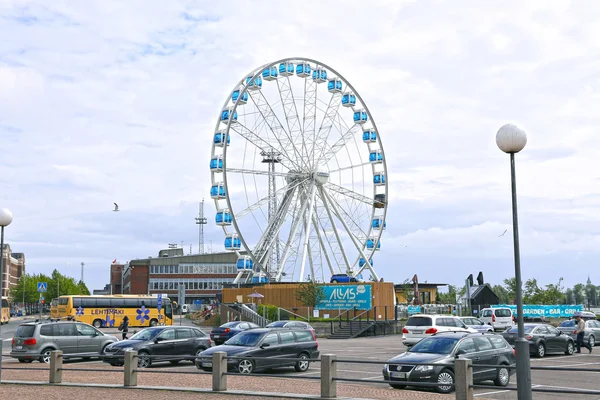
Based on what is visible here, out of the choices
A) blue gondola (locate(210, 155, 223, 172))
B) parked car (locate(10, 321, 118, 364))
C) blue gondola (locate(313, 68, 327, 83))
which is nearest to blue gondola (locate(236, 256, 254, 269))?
blue gondola (locate(210, 155, 223, 172))

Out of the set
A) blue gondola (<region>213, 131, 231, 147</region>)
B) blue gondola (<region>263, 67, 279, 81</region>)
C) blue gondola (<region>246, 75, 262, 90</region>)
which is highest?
blue gondola (<region>263, 67, 279, 81</region>)

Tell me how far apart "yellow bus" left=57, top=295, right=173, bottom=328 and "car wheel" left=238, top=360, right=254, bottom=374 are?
42.5 meters

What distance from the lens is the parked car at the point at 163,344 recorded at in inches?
998

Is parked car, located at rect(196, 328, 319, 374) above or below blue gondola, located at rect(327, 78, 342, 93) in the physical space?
below

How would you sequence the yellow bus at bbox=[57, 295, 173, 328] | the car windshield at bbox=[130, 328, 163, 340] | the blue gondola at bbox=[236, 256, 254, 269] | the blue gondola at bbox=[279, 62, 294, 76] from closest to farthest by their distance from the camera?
1. the car windshield at bbox=[130, 328, 163, 340]
2. the blue gondola at bbox=[279, 62, 294, 76]
3. the blue gondola at bbox=[236, 256, 254, 269]
4. the yellow bus at bbox=[57, 295, 173, 328]

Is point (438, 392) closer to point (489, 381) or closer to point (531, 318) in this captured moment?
point (489, 381)

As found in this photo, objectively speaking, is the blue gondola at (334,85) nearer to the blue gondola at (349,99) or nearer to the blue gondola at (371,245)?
the blue gondola at (349,99)

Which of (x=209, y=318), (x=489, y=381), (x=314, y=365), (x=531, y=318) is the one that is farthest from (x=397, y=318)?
(x=489, y=381)

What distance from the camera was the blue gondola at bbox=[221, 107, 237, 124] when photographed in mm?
53953

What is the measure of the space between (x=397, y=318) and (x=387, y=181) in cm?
1333

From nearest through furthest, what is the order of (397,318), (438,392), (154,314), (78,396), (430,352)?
(78,396) → (438,392) → (430,352) → (397,318) → (154,314)

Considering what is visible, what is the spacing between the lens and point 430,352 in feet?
61.7

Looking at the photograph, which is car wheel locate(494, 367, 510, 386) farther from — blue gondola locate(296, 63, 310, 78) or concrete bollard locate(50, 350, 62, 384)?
blue gondola locate(296, 63, 310, 78)

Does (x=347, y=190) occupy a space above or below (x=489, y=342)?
above
